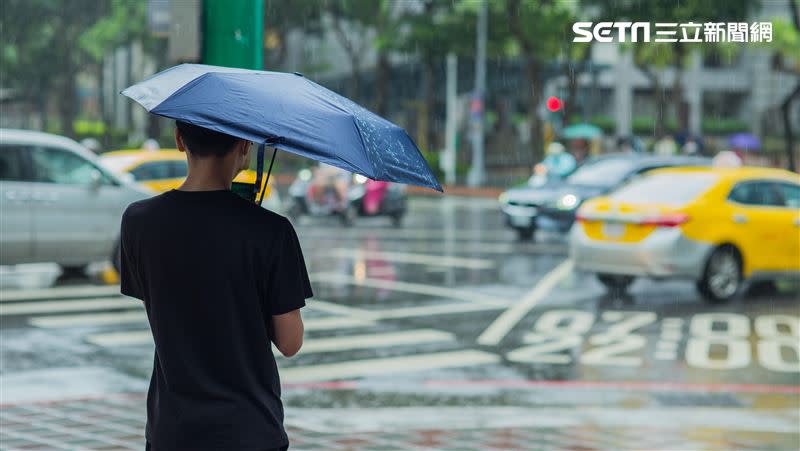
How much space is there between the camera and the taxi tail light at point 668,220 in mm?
14086

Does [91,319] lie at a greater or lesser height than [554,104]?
lesser

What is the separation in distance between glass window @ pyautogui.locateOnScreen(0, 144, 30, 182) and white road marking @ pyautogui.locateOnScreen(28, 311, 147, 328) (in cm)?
245

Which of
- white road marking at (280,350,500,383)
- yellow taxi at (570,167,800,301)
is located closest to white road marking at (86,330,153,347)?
white road marking at (280,350,500,383)

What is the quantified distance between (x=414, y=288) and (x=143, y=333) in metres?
4.42

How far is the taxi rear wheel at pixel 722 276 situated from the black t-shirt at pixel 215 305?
11.4 meters

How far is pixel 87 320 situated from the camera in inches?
472

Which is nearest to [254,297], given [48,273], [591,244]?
[591,244]

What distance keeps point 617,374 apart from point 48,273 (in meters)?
8.23

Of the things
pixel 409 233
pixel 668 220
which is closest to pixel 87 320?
pixel 668 220

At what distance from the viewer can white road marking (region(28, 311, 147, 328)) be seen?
11.7 m

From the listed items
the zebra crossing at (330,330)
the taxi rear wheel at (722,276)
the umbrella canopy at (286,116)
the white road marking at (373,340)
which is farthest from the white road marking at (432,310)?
the umbrella canopy at (286,116)

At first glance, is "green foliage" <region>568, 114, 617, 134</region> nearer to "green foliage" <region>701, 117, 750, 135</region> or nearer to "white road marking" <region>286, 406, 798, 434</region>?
"green foliage" <region>701, 117, 750, 135</region>

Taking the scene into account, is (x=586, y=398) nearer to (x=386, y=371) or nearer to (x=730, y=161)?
(x=386, y=371)

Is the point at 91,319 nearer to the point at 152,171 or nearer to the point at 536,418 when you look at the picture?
the point at 536,418
